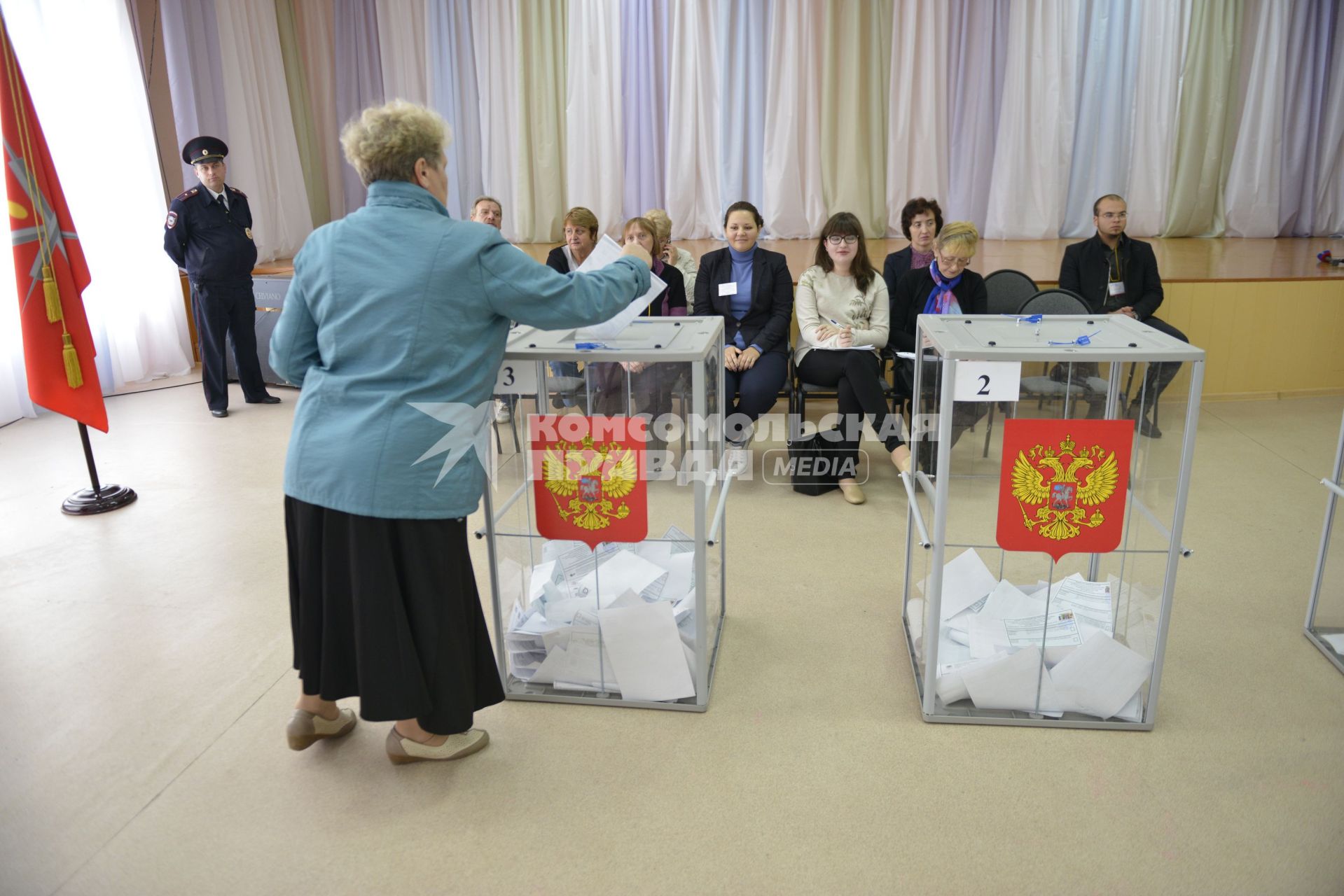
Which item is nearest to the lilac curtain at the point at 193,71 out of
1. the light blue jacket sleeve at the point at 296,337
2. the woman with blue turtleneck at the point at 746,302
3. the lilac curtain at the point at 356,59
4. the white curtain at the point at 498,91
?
the lilac curtain at the point at 356,59

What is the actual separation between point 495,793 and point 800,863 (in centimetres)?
70

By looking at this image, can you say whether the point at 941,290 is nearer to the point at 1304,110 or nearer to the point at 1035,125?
the point at 1035,125

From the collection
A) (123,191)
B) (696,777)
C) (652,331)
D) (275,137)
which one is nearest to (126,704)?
(696,777)

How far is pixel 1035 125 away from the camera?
7.10 meters

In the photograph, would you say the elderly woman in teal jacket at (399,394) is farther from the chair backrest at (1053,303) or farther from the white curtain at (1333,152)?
the white curtain at (1333,152)

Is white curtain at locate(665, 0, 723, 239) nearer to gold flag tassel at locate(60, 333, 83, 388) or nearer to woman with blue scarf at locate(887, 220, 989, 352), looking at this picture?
woman with blue scarf at locate(887, 220, 989, 352)

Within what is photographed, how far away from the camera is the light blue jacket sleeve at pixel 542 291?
6.23 ft

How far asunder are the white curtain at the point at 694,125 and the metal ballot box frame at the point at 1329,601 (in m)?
5.23

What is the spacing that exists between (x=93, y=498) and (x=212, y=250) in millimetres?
1820

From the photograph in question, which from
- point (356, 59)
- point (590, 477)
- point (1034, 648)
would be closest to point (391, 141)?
point (590, 477)

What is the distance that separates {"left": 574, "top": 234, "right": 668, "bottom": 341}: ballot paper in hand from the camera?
2156 millimetres

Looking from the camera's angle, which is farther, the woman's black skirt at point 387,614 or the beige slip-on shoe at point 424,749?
the beige slip-on shoe at point 424,749

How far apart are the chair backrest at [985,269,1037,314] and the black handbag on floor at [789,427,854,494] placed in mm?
1156

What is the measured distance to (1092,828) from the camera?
1.98m
